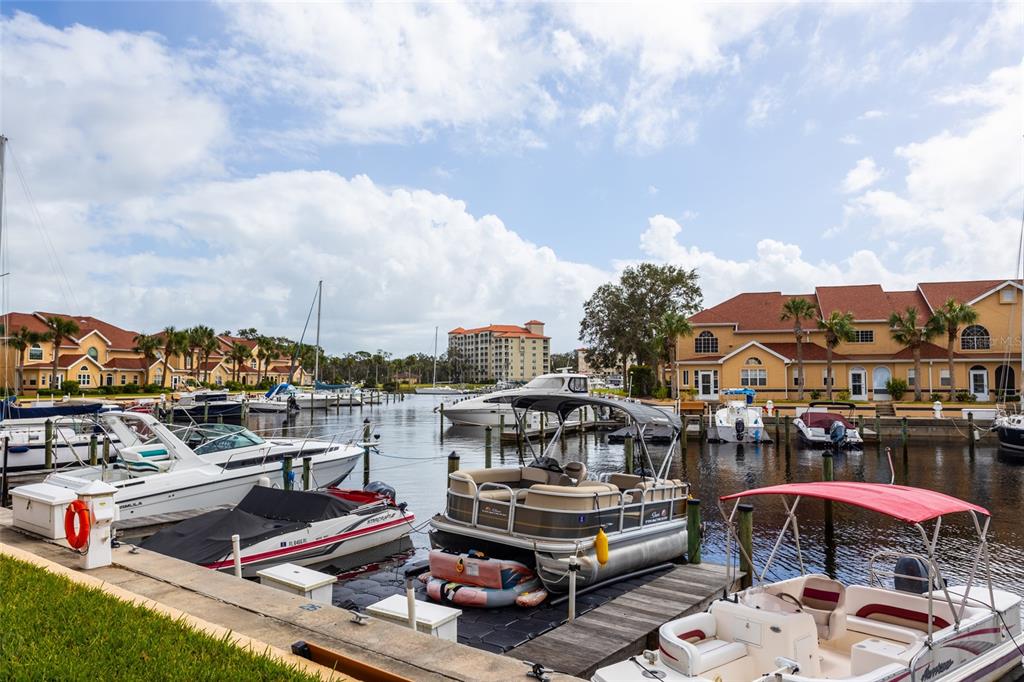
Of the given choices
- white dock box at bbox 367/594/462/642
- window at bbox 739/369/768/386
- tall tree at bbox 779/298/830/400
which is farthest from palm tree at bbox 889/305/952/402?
white dock box at bbox 367/594/462/642

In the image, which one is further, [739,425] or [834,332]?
[834,332]

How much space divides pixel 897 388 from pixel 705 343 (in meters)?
15.7

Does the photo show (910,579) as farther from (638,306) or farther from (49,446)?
(638,306)

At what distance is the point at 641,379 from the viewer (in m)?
71.0

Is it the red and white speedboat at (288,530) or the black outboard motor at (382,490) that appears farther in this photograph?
the black outboard motor at (382,490)

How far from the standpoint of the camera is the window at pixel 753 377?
54.8 metres

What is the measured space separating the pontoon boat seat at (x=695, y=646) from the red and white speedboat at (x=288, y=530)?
8003mm

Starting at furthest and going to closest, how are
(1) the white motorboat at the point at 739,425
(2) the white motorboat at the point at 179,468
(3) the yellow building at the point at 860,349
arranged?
1. (3) the yellow building at the point at 860,349
2. (1) the white motorboat at the point at 739,425
3. (2) the white motorboat at the point at 179,468

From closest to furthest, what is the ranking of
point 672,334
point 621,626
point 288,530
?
point 621,626, point 288,530, point 672,334

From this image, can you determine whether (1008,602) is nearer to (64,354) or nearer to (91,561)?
(91,561)

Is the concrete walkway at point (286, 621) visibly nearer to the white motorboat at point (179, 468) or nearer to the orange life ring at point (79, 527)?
the orange life ring at point (79, 527)

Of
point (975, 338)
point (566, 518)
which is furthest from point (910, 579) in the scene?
point (975, 338)

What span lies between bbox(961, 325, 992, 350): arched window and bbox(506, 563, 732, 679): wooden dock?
53.2 metres

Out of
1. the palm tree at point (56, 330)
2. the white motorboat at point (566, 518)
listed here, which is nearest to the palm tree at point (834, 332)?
the white motorboat at point (566, 518)
